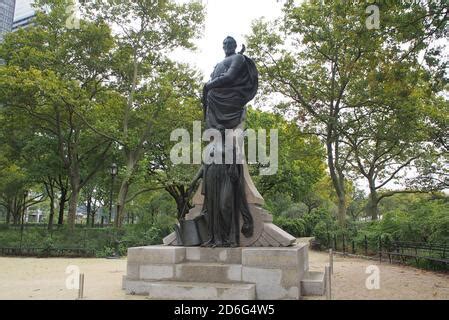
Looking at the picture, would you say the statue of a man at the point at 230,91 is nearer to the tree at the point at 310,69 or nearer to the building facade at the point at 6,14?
the tree at the point at 310,69

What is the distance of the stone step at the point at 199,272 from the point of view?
25.0 feet

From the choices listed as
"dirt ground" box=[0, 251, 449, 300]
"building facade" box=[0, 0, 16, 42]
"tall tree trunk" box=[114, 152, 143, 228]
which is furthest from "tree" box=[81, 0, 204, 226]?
"building facade" box=[0, 0, 16, 42]

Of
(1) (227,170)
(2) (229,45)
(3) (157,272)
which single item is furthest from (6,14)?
(3) (157,272)

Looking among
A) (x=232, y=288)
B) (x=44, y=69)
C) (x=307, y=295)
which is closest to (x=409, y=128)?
(x=307, y=295)

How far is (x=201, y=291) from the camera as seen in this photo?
22.4ft

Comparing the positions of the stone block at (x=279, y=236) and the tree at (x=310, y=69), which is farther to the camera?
the tree at (x=310, y=69)

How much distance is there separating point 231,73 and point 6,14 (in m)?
54.2

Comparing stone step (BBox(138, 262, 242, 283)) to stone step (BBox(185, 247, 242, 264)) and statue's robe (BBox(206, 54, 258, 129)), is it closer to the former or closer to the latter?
stone step (BBox(185, 247, 242, 264))

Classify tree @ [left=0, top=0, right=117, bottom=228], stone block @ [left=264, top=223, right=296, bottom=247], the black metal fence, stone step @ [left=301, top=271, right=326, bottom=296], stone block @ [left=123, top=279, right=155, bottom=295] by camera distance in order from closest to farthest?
stone step @ [left=301, top=271, right=326, bottom=296] → stone block @ [left=123, top=279, right=155, bottom=295] → stone block @ [left=264, top=223, right=296, bottom=247] → the black metal fence → tree @ [left=0, top=0, right=117, bottom=228]

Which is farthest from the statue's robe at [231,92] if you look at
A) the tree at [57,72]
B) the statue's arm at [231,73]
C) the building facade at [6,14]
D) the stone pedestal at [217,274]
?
the building facade at [6,14]

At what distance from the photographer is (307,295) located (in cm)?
760

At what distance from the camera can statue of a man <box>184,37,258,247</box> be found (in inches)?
328

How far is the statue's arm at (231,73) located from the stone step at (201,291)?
162 inches
